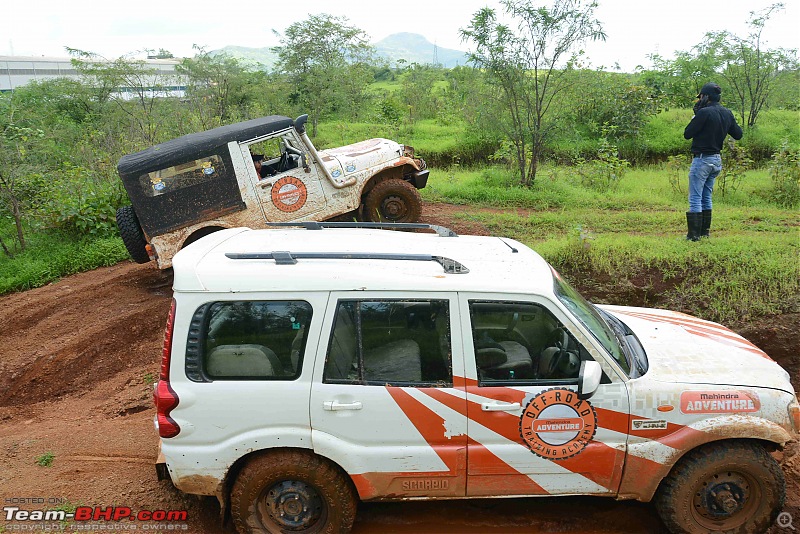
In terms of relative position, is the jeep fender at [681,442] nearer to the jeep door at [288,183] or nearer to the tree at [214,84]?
the jeep door at [288,183]

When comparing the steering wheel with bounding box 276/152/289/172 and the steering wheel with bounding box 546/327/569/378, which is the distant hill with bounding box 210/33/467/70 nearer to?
the steering wheel with bounding box 276/152/289/172

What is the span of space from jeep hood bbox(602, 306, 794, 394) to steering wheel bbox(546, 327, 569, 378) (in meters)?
0.52

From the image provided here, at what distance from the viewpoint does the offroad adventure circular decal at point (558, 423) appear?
332 cm

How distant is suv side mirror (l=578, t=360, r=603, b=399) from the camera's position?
318cm

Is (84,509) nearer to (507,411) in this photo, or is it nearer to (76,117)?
(507,411)

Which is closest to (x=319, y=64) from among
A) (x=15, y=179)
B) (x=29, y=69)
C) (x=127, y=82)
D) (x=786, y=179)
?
(x=127, y=82)

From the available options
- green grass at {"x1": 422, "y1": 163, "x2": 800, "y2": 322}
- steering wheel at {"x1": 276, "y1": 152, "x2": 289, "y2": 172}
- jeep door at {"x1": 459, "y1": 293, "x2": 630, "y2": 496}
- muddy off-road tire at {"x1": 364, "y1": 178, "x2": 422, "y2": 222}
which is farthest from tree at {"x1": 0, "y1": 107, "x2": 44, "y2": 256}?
jeep door at {"x1": 459, "y1": 293, "x2": 630, "y2": 496}

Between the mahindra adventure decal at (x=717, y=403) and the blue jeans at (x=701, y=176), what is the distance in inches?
196

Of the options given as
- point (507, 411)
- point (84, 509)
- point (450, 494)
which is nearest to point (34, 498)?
point (84, 509)

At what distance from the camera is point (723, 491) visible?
3484 mm

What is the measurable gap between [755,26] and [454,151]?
761 cm

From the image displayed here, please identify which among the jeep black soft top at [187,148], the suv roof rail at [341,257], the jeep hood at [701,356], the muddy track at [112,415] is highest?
the jeep black soft top at [187,148]

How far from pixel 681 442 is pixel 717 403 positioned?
30cm

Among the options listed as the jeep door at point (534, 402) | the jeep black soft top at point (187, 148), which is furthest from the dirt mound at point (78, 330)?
the jeep door at point (534, 402)
